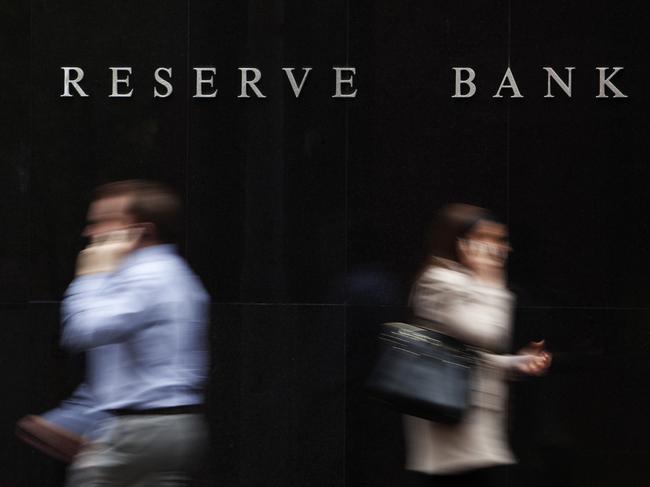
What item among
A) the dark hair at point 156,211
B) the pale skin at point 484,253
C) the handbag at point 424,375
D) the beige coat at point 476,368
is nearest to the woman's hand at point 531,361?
the pale skin at point 484,253

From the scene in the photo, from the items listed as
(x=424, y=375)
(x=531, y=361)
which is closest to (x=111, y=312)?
(x=424, y=375)

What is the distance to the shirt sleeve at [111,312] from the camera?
4195mm

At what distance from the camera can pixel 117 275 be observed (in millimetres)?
4340

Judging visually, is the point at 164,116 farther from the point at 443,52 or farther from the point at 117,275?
the point at 117,275

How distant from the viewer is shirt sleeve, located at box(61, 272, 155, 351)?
13.8ft

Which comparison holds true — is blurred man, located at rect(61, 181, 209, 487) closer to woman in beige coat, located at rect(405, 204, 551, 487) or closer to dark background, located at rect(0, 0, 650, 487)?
woman in beige coat, located at rect(405, 204, 551, 487)

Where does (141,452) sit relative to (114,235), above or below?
below

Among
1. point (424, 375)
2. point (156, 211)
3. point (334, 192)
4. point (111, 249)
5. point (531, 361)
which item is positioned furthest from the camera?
point (334, 192)

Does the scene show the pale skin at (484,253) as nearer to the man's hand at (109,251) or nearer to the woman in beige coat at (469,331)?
the woman in beige coat at (469,331)

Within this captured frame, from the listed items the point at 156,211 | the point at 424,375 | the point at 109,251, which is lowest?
the point at 424,375

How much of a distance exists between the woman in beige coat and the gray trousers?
126cm

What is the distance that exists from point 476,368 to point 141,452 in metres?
1.57

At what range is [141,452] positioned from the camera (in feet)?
13.8

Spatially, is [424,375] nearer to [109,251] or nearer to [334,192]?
[109,251]
